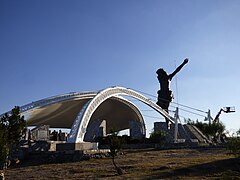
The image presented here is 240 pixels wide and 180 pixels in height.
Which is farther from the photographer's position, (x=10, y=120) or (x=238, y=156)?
(x=238, y=156)

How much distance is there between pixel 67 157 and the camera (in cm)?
2483

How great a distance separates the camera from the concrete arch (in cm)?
3169

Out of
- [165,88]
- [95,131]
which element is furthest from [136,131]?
[165,88]

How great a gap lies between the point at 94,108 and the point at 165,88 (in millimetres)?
21456

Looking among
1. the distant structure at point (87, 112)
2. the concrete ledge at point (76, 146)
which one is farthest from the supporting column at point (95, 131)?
the concrete ledge at point (76, 146)

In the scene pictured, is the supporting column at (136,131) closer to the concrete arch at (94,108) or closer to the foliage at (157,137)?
the foliage at (157,137)

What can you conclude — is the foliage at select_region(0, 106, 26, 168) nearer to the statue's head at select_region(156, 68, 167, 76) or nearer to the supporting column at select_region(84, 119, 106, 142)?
the supporting column at select_region(84, 119, 106, 142)

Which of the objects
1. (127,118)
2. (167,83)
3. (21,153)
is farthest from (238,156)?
(127,118)

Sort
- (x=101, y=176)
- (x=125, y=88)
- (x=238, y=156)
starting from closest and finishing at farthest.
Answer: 1. (x=101, y=176)
2. (x=238, y=156)
3. (x=125, y=88)

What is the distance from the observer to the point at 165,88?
5591 centimetres

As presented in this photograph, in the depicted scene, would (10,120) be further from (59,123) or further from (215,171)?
(59,123)

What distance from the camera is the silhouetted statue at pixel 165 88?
55.2 meters

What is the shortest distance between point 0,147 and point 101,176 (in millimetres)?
5231

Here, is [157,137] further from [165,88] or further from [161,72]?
[161,72]
